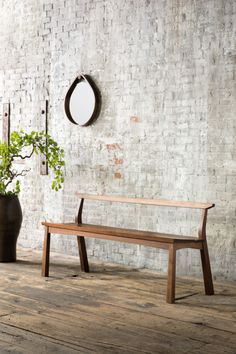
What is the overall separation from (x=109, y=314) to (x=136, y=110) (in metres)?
2.49

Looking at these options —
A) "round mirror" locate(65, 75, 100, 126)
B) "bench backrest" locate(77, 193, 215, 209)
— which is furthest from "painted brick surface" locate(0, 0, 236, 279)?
"bench backrest" locate(77, 193, 215, 209)

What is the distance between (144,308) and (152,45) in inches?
110

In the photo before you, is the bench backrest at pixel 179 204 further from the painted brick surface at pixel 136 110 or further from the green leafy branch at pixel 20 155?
the green leafy branch at pixel 20 155

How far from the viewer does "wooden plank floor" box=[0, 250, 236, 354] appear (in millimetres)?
3346

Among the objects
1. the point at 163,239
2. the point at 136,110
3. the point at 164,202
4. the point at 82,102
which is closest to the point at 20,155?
the point at 82,102

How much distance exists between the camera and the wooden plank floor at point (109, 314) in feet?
11.0

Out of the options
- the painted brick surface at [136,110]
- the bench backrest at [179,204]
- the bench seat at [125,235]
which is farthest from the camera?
the painted brick surface at [136,110]

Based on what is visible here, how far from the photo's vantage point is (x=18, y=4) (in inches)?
277

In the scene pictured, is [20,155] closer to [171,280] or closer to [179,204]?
[179,204]

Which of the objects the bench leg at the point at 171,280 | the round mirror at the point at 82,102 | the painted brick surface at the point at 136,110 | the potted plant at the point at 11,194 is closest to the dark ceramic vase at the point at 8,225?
the potted plant at the point at 11,194

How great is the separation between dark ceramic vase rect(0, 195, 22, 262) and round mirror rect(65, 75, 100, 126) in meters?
1.18

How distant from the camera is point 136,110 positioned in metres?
5.79

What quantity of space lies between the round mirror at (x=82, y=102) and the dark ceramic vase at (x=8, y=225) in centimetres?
118

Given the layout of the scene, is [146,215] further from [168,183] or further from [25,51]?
[25,51]
